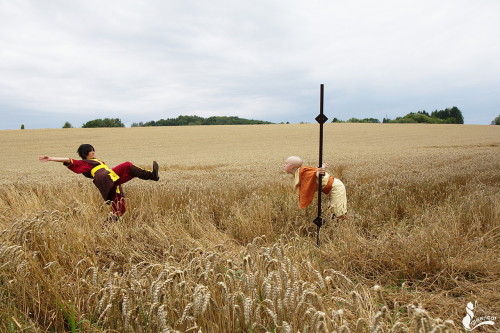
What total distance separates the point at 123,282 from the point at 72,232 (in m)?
1.45

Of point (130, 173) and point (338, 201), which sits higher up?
point (130, 173)

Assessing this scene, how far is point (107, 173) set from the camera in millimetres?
5109

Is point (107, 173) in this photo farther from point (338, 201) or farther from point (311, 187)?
point (338, 201)

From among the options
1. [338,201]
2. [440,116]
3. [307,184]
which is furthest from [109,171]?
[440,116]

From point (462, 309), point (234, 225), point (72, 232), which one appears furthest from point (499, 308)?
point (72, 232)

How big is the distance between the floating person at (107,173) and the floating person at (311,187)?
2161 mm

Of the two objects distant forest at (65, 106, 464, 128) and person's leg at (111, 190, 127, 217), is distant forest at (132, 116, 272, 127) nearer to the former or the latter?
distant forest at (65, 106, 464, 128)

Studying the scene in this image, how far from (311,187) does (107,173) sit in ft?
9.95

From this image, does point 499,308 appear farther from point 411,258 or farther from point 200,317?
point 200,317

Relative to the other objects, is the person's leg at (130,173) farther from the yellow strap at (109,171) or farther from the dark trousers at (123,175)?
the yellow strap at (109,171)

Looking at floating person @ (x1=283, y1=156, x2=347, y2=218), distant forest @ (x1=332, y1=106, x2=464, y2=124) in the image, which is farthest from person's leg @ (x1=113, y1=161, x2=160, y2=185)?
distant forest @ (x1=332, y1=106, x2=464, y2=124)

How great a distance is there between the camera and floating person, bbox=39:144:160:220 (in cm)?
509

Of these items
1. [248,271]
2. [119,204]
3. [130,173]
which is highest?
[130,173]

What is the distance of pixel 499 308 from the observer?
247 cm
